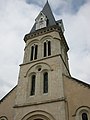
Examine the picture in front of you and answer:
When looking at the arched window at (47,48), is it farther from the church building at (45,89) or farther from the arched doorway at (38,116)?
the arched doorway at (38,116)

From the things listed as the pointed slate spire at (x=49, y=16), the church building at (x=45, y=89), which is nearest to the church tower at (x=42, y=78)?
the church building at (x=45, y=89)

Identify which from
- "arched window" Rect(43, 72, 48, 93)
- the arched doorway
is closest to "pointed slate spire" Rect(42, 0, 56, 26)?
"arched window" Rect(43, 72, 48, 93)

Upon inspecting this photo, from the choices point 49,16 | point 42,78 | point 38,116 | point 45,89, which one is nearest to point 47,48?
point 42,78

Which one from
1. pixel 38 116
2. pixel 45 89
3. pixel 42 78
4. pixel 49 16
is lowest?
pixel 38 116

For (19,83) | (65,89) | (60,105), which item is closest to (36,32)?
(19,83)

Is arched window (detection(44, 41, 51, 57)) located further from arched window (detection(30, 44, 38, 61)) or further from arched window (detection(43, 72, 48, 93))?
arched window (detection(43, 72, 48, 93))

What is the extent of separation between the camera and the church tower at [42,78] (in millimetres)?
13828

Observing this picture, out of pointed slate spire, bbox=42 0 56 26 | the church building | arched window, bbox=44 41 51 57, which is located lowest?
the church building

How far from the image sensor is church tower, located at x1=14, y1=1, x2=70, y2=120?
13.8 metres

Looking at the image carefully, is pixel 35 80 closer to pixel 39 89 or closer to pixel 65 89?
pixel 39 89

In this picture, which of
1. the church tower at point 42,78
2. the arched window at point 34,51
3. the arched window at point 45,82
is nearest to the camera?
A: the church tower at point 42,78

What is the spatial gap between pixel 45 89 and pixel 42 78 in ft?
3.88

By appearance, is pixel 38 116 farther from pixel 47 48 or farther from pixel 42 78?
pixel 47 48

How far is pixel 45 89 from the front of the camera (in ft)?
51.1
